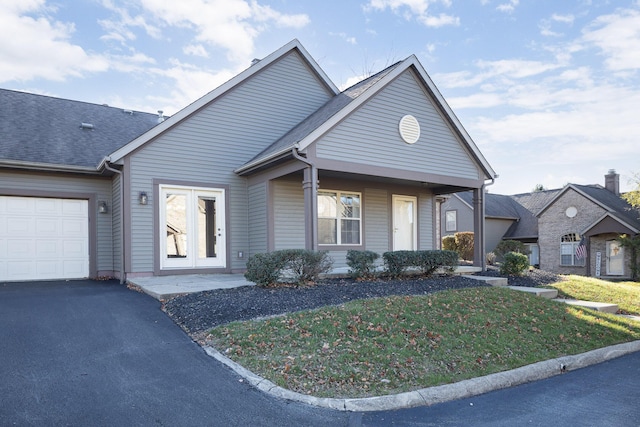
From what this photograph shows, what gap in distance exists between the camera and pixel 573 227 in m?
25.5

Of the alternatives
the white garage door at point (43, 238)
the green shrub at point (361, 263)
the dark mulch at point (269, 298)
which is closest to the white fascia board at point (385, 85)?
the green shrub at point (361, 263)

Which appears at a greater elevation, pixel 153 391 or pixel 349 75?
pixel 349 75

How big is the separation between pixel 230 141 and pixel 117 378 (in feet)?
27.4

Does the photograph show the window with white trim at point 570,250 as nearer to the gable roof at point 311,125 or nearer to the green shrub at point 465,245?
the green shrub at point 465,245

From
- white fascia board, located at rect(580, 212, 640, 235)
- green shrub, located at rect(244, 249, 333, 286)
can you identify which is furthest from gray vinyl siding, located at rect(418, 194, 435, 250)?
white fascia board, located at rect(580, 212, 640, 235)

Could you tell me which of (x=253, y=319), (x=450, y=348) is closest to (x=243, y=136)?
(x=253, y=319)

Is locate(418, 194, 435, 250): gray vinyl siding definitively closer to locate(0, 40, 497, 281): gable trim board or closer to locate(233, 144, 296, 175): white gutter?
locate(0, 40, 497, 281): gable trim board

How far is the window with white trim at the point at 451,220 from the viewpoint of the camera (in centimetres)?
3125

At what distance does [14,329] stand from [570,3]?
1544cm

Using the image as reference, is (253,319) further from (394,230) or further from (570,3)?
(570,3)

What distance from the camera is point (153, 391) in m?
4.32

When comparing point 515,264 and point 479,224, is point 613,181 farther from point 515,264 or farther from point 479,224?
point 515,264

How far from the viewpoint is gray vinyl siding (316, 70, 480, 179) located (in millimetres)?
10523

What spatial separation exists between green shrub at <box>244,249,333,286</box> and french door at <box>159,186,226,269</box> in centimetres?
303
